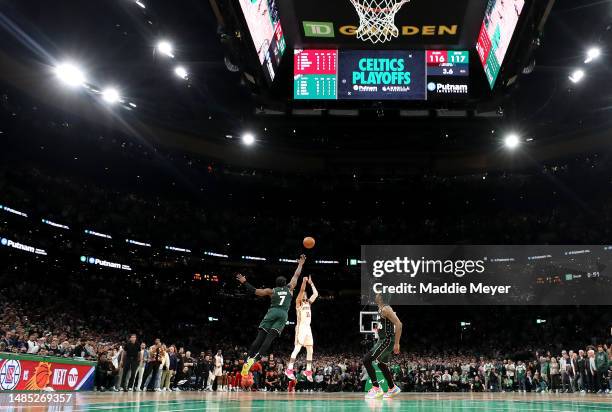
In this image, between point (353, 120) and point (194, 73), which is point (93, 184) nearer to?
point (194, 73)

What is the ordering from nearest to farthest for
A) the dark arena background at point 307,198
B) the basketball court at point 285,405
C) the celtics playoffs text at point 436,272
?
the basketball court at point 285,405
the dark arena background at point 307,198
the celtics playoffs text at point 436,272

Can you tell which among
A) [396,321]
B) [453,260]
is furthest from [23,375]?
[453,260]

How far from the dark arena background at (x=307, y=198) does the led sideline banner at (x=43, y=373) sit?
65 millimetres

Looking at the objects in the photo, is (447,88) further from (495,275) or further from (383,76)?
(495,275)

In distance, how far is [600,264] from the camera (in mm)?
30906

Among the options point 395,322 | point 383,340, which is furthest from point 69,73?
point 395,322

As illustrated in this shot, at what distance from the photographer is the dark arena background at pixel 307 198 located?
10406mm

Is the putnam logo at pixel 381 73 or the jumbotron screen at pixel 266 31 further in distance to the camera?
the putnam logo at pixel 381 73

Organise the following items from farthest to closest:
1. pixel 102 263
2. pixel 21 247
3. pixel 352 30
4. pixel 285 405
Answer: pixel 102 263
pixel 21 247
pixel 352 30
pixel 285 405

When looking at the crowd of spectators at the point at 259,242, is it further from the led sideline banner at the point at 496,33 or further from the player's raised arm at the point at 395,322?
the led sideline banner at the point at 496,33

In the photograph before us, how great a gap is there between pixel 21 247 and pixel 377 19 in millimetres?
23763

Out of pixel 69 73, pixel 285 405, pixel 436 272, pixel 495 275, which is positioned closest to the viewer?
pixel 285 405

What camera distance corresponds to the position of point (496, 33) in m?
9.53

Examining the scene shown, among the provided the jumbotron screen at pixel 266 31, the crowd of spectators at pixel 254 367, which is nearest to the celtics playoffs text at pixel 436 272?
the crowd of spectators at pixel 254 367
